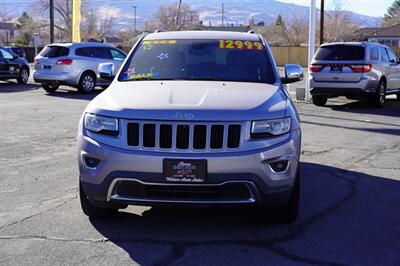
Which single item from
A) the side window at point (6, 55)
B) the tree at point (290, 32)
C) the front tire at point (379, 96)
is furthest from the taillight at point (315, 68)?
the tree at point (290, 32)

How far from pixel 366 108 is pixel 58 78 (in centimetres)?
994

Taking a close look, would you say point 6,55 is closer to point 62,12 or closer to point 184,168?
point 184,168

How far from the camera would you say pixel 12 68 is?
23344 millimetres

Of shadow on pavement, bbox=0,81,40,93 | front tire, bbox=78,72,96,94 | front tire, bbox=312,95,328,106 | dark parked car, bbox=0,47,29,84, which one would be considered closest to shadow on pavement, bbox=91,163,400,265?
front tire, bbox=312,95,328,106

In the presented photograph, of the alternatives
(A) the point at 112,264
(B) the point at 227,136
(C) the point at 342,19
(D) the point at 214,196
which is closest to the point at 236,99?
(B) the point at 227,136

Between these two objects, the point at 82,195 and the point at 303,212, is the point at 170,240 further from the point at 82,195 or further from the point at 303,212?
the point at 303,212

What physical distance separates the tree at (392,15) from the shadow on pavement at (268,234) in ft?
353

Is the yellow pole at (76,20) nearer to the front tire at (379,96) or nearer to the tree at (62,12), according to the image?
the front tire at (379,96)

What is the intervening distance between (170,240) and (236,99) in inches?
52.1

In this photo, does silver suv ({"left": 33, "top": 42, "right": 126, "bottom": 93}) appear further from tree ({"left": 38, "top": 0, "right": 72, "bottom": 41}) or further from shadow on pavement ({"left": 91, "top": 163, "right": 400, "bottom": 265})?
tree ({"left": 38, "top": 0, "right": 72, "bottom": 41})

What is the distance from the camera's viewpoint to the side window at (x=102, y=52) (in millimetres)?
20016

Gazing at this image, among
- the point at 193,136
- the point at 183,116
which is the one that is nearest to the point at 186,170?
the point at 193,136

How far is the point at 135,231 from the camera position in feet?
16.5

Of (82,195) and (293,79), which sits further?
(293,79)
